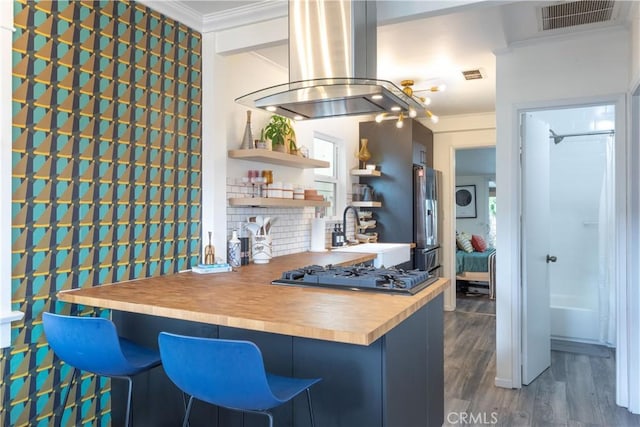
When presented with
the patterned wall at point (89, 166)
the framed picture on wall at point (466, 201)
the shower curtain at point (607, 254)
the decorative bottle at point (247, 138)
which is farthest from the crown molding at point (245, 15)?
the framed picture on wall at point (466, 201)

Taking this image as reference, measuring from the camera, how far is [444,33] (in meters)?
3.25

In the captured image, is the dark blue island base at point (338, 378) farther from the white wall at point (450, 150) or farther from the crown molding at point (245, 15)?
the white wall at point (450, 150)

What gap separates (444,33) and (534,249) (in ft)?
6.05

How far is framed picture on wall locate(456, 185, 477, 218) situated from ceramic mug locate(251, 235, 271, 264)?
700 cm

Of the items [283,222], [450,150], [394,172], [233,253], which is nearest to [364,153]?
[394,172]

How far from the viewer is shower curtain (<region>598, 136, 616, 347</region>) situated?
4227 millimetres

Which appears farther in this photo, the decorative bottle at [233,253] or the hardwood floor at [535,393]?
the decorative bottle at [233,253]

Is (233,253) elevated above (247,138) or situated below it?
below

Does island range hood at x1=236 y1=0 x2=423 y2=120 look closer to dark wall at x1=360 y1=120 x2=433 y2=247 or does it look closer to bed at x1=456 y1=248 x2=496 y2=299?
dark wall at x1=360 y1=120 x2=433 y2=247

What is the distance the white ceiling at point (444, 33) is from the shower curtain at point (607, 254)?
141 centimetres

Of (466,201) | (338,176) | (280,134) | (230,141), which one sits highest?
(280,134)

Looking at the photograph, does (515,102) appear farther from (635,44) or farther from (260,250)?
(260,250)

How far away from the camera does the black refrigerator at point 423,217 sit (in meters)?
5.16

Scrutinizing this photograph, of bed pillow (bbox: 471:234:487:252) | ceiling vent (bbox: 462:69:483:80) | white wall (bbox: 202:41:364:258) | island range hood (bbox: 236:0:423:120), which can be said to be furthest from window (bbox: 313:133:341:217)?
bed pillow (bbox: 471:234:487:252)
